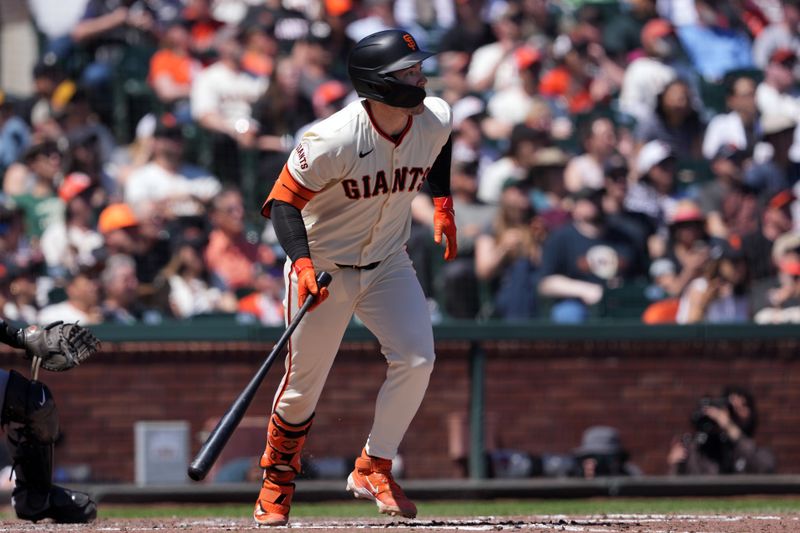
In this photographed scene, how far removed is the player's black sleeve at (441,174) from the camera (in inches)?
235

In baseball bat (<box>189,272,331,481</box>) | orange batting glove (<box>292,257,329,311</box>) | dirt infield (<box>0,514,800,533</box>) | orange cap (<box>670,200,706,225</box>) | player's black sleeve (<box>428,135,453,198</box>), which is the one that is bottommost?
dirt infield (<box>0,514,800,533</box>)

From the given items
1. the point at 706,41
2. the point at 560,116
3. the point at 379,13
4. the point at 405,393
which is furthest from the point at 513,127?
the point at 405,393

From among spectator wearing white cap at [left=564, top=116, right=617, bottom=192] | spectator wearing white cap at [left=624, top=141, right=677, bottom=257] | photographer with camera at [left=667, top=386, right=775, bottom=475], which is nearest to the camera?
photographer with camera at [left=667, top=386, right=775, bottom=475]

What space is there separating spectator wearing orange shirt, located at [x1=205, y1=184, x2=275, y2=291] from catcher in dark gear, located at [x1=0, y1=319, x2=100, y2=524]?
3.84 m

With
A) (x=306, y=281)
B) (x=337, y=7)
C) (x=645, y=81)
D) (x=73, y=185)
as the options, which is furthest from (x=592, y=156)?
(x=306, y=281)

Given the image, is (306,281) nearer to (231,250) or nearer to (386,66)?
(386,66)

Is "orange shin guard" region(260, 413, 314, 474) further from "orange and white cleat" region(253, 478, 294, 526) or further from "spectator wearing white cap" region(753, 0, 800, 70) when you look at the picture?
"spectator wearing white cap" region(753, 0, 800, 70)

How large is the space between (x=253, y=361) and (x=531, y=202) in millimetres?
2394

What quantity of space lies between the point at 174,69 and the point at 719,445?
16.7 ft

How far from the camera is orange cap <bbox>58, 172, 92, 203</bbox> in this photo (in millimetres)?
9867

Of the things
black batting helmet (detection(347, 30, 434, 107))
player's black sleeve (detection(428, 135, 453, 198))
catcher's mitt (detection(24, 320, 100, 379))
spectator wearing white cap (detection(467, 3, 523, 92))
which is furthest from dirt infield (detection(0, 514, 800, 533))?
spectator wearing white cap (detection(467, 3, 523, 92))

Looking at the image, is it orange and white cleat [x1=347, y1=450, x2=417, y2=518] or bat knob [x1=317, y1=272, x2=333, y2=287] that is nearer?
bat knob [x1=317, y1=272, x2=333, y2=287]

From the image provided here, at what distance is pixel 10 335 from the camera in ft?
18.0

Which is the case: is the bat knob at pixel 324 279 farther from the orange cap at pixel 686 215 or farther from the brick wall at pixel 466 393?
the orange cap at pixel 686 215
